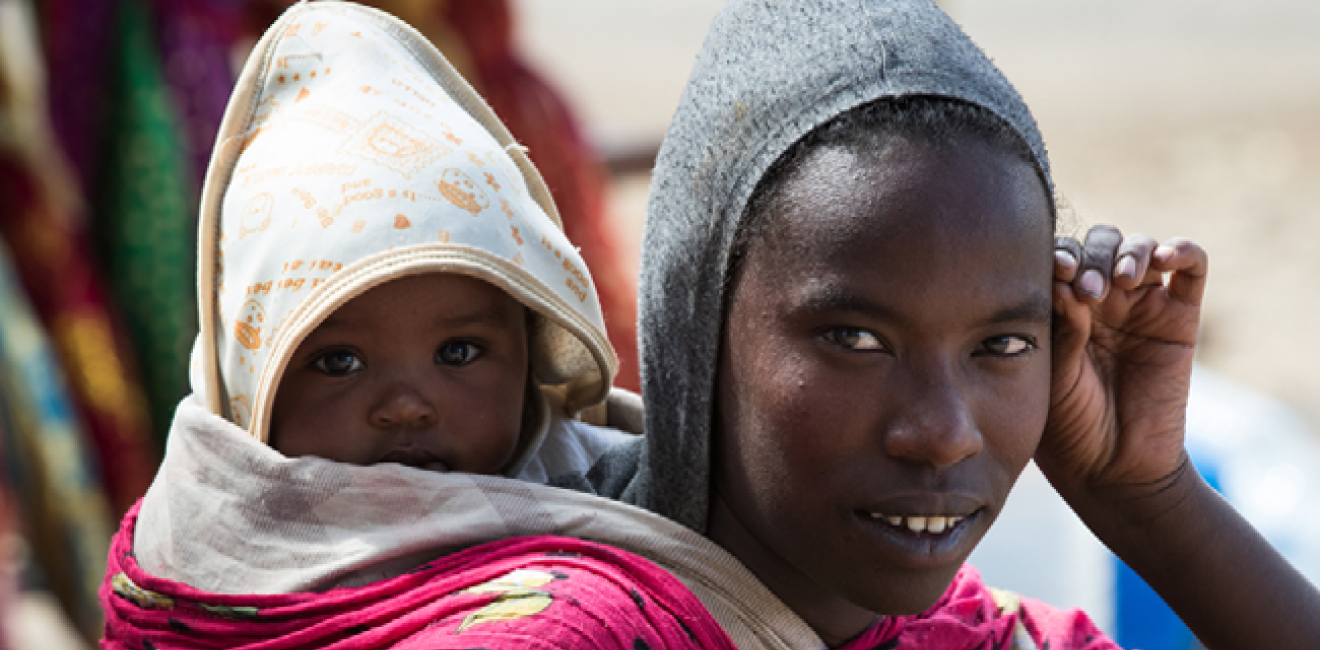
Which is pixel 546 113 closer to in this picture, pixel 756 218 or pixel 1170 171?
pixel 756 218

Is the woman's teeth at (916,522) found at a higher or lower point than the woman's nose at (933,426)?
lower

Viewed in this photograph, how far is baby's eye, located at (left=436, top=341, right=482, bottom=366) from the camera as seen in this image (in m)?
1.65

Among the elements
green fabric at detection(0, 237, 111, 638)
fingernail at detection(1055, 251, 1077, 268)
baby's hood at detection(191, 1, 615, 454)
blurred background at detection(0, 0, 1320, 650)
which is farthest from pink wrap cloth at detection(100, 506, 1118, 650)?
green fabric at detection(0, 237, 111, 638)

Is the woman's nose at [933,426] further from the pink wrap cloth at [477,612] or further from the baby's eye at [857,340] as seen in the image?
the pink wrap cloth at [477,612]

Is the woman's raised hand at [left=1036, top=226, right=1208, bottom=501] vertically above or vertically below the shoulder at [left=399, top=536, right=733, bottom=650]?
above

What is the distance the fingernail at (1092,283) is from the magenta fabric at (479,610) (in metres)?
0.53

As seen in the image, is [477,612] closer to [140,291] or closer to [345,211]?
[345,211]

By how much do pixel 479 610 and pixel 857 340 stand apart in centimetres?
44

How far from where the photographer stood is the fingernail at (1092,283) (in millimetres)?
1454

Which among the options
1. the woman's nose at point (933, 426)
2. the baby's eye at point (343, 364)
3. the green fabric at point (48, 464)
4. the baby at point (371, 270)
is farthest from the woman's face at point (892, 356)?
the green fabric at point (48, 464)

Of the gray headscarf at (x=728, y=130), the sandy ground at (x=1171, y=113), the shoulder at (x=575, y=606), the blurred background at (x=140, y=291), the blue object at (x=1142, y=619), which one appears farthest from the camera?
the sandy ground at (x=1171, y=113)

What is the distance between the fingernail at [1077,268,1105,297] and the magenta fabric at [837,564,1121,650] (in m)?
0.41

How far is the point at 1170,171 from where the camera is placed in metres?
12.0

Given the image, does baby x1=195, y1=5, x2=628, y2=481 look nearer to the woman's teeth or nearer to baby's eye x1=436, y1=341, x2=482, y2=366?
baby's eye x1=436, y1=341, x2=482, y2=366
